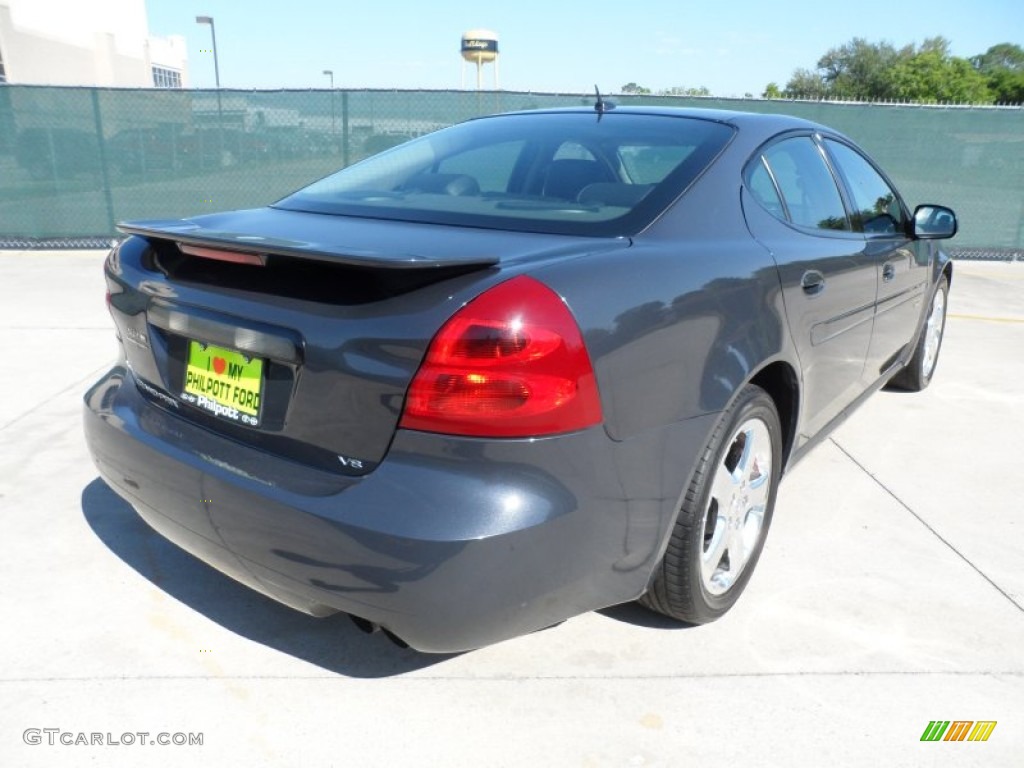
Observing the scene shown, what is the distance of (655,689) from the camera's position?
87.7 inches

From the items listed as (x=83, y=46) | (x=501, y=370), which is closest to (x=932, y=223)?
(x=501, y=370)

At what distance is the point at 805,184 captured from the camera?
10.2 feet

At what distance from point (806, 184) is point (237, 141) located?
8.44 meters

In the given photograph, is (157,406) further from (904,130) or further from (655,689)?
(904,130)

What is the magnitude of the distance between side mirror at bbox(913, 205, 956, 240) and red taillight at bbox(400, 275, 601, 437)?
282 centimetres

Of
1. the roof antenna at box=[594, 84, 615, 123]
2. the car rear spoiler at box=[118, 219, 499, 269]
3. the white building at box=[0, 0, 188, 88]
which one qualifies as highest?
the white building at box=[0, 0, 188, 88]

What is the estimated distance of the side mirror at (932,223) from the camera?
3.88 meters

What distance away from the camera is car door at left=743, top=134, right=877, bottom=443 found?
2.64 m

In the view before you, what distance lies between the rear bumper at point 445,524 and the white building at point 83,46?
2797 cm

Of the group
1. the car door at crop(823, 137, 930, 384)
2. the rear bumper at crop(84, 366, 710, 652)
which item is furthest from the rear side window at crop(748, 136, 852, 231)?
the rear bumper at crop(84, 366, 710, 652)

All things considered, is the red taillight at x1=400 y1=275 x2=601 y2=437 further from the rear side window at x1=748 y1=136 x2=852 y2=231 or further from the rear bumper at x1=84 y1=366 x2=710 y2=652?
the rear side window at x1=748 y1=136 x2=852 y2=231

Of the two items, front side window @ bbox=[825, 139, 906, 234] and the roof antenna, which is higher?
the roof antenna

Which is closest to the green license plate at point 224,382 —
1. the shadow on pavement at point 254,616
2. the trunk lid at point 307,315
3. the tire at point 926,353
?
the trunk lid at point 307,315

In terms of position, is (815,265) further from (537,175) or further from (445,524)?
(445,524)
